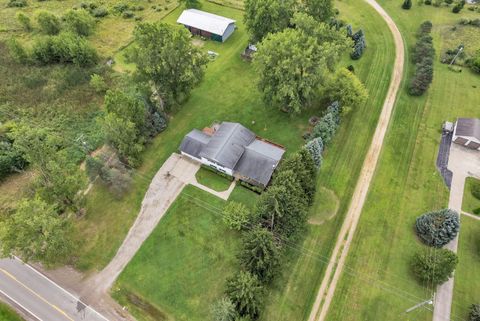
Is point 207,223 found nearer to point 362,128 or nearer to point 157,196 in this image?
point 157,196

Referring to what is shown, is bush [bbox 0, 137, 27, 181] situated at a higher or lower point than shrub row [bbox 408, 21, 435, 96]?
lower

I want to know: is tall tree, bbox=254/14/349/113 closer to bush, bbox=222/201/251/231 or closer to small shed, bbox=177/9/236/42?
bush, bbox=222/201/251/231

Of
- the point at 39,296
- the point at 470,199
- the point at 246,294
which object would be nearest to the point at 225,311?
the point at 246,294

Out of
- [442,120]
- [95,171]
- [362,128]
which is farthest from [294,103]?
[95,171]

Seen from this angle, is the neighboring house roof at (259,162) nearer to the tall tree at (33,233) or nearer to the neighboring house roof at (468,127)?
the tall tree at (33,233)

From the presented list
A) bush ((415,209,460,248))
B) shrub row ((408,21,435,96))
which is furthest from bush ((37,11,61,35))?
bush ((415,209,460,248))
